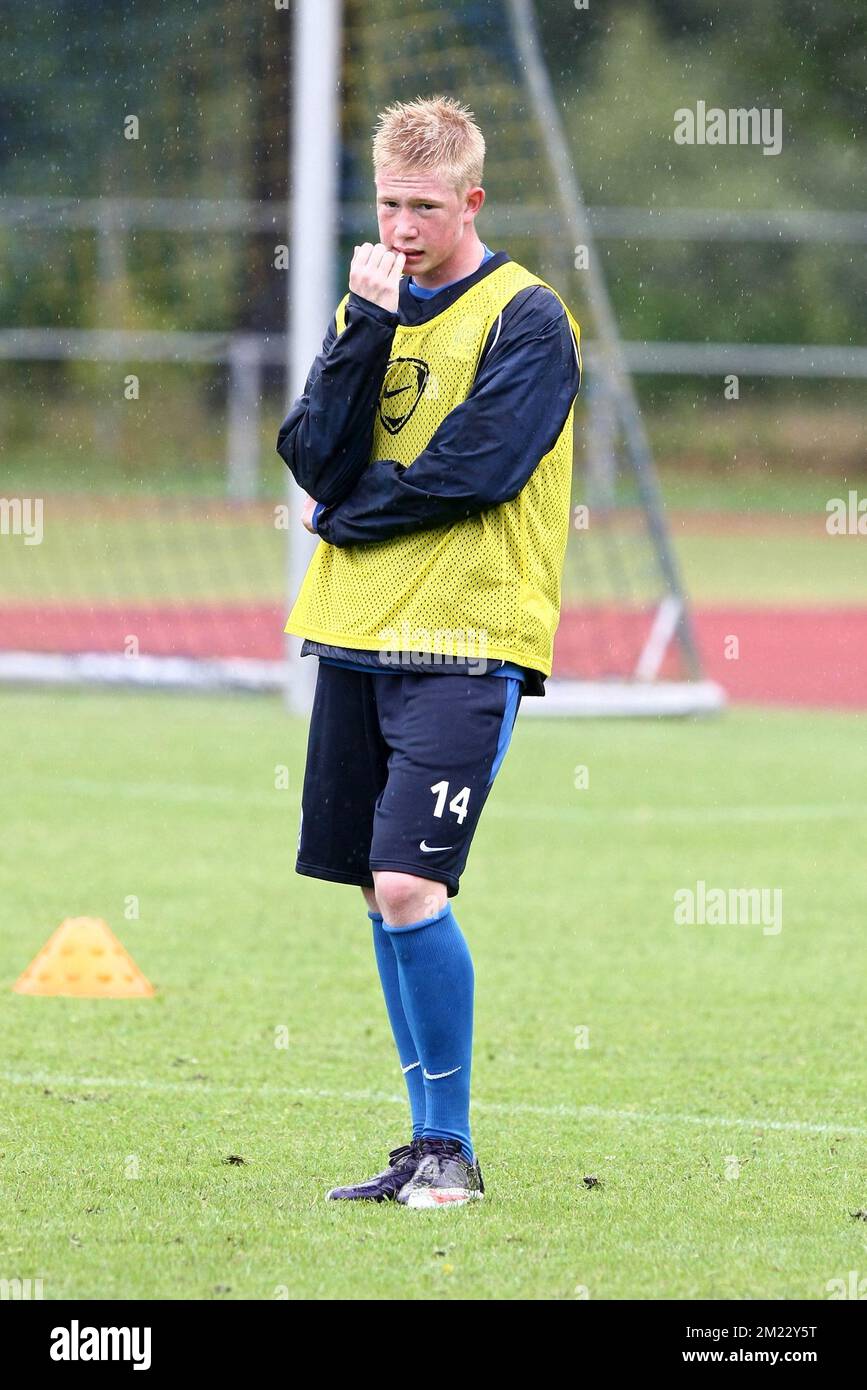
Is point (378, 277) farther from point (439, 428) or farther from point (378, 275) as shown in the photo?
point (439, 428)

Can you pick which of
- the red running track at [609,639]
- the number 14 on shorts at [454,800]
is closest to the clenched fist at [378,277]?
the number 14 on shorts at [454,800]

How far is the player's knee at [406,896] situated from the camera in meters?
4.26

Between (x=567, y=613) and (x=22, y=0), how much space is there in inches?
581

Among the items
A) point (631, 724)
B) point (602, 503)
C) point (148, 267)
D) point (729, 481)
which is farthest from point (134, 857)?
point (729, 481)

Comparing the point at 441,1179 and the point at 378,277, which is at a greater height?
the point at 378,277

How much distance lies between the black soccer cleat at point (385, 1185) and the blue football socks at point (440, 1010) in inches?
2.5

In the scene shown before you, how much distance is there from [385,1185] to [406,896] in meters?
0.63

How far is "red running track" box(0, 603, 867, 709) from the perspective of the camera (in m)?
16.2

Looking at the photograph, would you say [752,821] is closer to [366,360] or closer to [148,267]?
[366,360]

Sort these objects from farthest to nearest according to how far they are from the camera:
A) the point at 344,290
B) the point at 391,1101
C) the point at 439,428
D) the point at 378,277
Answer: the point at 344,290 → the point at 391,1101 → the point at 439,428 → the point at 378,277

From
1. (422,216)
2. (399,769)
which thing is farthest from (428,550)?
(422,216)

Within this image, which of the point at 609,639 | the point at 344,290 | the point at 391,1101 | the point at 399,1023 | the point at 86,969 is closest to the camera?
the point at 399,1023

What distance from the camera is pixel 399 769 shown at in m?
4.29

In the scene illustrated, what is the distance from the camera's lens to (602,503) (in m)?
23.0
